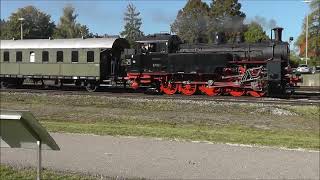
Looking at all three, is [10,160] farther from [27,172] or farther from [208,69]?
[208,69]

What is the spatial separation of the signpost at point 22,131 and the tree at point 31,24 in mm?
70294

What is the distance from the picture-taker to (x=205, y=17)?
66188 mm

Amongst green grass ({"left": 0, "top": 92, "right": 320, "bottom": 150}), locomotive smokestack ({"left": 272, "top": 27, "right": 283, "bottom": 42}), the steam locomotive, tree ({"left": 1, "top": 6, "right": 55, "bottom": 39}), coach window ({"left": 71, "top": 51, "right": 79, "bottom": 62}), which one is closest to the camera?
green grass ({"left": 0, "top": 92, "right": 320, "bottom": 150})

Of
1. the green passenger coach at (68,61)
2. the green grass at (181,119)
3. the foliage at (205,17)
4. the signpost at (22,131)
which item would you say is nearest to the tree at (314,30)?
the foliage at (205,17)

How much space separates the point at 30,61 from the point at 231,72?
486 inches

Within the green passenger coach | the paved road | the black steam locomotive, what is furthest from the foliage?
the paved road

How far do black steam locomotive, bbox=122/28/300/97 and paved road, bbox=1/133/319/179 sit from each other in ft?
40.3

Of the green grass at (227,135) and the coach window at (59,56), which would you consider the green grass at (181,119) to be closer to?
the green grass at (227,135)

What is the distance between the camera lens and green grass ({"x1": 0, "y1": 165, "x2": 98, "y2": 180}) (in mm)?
6844

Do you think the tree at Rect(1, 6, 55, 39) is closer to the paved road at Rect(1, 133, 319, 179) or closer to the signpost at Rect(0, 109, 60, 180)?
the paved road at Rect(1, 133, 319, 179)

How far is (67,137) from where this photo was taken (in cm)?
1043

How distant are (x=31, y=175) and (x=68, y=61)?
20.2 metres

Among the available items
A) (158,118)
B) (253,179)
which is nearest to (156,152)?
(253,179)

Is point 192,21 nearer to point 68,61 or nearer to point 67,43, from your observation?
point 67,43
